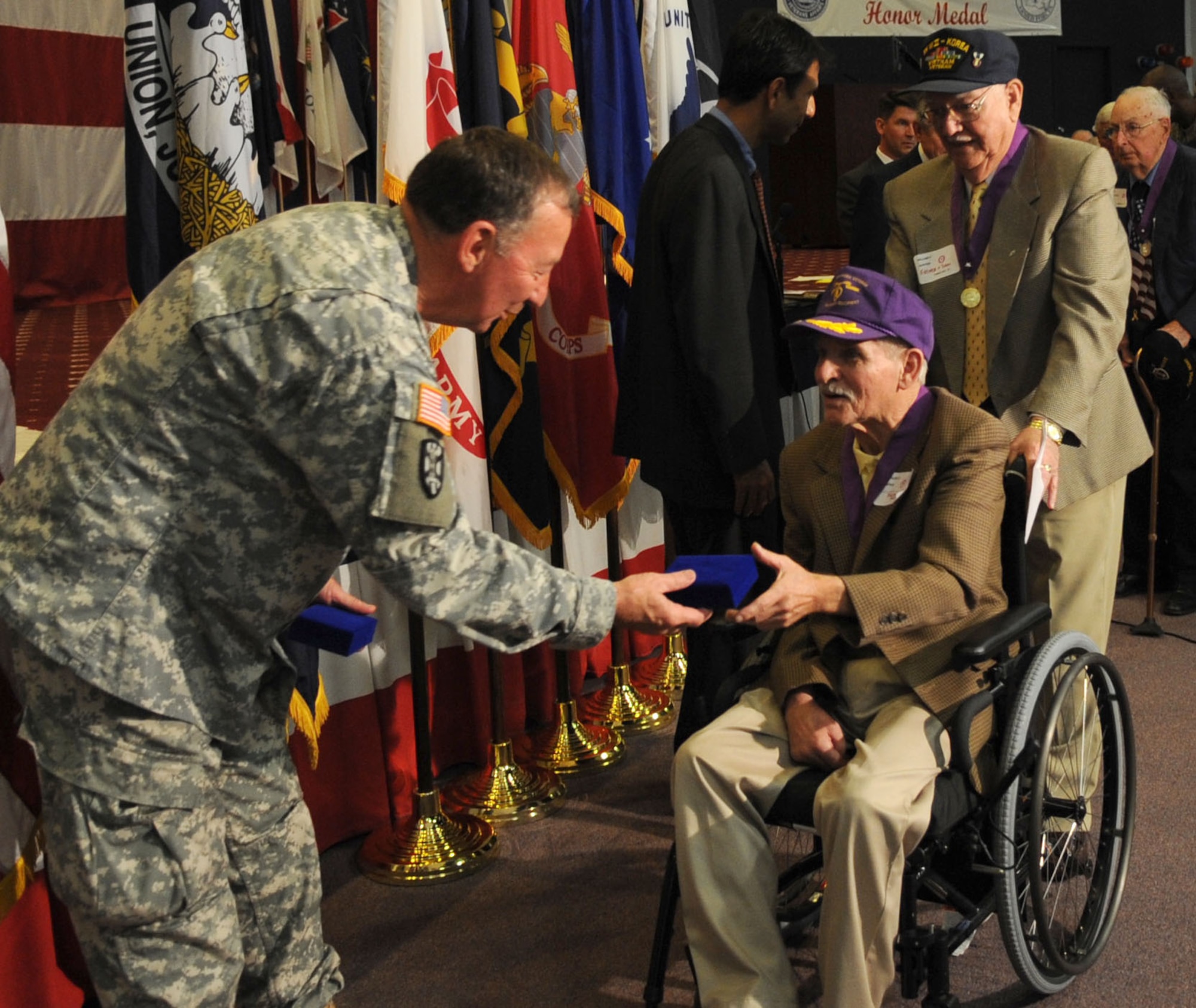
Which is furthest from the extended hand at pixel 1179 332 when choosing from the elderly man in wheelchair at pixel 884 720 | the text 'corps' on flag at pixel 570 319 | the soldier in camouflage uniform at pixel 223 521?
the soldier in camouflage uniform at pixel 223 521

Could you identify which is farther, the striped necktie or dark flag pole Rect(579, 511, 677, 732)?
dark flag pole Rect(579, 511, 677, 732)

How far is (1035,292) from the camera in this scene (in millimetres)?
2520

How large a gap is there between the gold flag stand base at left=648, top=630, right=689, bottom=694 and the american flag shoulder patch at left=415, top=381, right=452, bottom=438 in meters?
2.38

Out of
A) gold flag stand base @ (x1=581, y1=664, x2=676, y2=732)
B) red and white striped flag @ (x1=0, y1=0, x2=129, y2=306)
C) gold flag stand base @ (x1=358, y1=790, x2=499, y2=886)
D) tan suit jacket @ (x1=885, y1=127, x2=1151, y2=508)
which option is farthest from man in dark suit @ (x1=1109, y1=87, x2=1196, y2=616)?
red and white striped flag @ (x1=0, y1=0, x2=129, y2=306)

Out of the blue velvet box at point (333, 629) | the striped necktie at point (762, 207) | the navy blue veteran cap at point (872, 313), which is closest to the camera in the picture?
the blue velvet box at point (333, 629)

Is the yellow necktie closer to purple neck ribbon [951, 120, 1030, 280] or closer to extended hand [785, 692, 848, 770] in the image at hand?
purple neck ribbon [951, 120, 1030, 280]

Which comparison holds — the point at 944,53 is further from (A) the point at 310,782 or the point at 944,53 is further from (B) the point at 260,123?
(A) the point at 310,782

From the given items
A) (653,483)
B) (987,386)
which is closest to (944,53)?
(987,386)

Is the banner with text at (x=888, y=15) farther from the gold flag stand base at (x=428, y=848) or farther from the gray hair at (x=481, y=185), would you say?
the gray hair at (x=481, y=185)

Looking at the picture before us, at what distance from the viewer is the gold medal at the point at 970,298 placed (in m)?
2.57

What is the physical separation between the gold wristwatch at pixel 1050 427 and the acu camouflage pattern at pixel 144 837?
4.77 feet

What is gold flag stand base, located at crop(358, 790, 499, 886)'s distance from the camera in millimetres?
2828

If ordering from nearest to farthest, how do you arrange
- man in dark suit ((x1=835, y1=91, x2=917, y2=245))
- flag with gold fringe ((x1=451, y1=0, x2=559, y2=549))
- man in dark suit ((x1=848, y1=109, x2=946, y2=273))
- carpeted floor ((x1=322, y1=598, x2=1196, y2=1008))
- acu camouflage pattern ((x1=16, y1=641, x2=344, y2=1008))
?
acu camouflage pattern ((x1=16, y1=641, x2=344, y2=1008)) → carpeted floor ((x1=322, y1=598, x2=1196, y2=1008)) → flag with gold fringe ((x1=451, y1=0, x2=559, y2=549)) → man in dark suit ((x1=848, y1=109, x2=946, y2=273)) → man in dark suit ((x1=835, y1=91, x2=917, y2=245))

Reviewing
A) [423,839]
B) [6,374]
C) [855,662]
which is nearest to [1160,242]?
[855,662]
